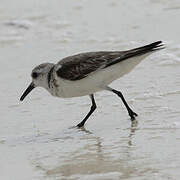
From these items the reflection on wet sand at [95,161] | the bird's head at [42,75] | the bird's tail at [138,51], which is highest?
the bird's tail at [138,51]

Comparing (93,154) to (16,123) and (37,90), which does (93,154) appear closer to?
(16,123)

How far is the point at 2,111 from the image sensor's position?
8602mm

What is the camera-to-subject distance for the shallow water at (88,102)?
636cm

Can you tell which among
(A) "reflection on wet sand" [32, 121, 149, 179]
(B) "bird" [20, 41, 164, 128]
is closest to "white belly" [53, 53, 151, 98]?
(B) "bird" [20, 41, 164, 128]

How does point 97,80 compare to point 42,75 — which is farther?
point 42,75

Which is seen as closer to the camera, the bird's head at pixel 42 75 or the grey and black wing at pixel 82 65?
the grey and black wing at pixel 82 65

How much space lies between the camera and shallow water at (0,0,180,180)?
636 cm

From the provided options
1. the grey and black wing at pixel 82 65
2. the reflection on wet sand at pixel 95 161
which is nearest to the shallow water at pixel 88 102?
the reflection on wet sand at pixel 95 161

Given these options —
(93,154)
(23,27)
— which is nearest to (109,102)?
(93,154)

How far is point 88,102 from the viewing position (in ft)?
29.1

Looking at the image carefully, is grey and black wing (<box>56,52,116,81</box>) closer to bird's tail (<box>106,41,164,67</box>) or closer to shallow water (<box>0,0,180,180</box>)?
bird's tail (<box>106,41,164,67</box>)

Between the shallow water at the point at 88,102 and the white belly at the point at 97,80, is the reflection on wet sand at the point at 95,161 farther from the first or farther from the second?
the white belly at the point at 97,80

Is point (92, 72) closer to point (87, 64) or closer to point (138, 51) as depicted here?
point (87, 64)

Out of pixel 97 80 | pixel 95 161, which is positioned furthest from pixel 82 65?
pixel 95 161
